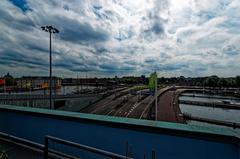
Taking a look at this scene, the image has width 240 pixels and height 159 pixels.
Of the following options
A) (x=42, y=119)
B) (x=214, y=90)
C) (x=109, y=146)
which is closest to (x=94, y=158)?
(x=109, y=146)

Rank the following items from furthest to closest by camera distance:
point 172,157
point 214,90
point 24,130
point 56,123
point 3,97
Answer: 1. point 214,90
2. point 3,97
3. point 24,130
4. point 56,123
5. point 172,157

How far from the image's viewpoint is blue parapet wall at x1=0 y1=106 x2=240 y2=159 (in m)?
2.58

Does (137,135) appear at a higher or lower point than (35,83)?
higher

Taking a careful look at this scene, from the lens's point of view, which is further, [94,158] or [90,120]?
[90,120]

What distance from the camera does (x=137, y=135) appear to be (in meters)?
3.08

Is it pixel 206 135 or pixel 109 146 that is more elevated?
pixel 206 135

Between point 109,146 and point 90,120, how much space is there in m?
0.57

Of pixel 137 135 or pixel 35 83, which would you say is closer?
pixel 137 135

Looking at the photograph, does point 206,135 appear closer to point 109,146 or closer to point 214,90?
point 109,146

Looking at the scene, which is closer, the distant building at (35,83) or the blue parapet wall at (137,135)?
the blue parapet wall at (137,135)

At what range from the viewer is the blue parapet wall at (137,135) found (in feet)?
8.46

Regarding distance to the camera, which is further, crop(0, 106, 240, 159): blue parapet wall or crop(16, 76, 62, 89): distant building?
crop(16, 76, 62, 89): distant building


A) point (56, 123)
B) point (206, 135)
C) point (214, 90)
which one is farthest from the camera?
point (214, 90)

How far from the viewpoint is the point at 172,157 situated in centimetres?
282
